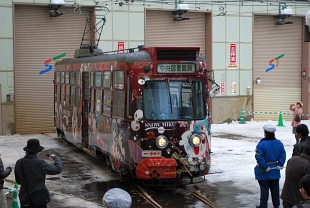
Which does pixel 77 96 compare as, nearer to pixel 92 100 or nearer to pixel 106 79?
pixel 92 100

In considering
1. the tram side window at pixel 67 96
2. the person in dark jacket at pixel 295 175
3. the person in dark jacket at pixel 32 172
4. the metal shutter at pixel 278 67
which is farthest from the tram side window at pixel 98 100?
the metal shutter at pixel 278 67

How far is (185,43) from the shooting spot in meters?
27.8

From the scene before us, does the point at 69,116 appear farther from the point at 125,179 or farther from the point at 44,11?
the point at 44,11

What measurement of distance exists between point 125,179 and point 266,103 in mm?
17598

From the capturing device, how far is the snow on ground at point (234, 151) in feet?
43.4

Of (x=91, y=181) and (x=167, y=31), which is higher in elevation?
(x=167, y=31)

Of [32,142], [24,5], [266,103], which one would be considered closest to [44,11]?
[24,5]

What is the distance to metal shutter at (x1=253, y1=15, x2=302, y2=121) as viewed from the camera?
29.5 metres

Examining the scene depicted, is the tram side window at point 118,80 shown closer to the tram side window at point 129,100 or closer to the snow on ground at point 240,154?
the tram side window at point 129,100

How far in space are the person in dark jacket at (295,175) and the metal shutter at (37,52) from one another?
1811 cm

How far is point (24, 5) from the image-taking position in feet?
79.2

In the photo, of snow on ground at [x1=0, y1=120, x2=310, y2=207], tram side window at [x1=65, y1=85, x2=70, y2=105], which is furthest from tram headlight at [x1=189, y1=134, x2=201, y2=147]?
tram side window at [x1=65, y1=85, x2=70, y2=105]

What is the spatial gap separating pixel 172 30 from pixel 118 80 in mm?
14968

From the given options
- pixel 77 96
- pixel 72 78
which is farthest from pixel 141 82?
pixel 72 78
